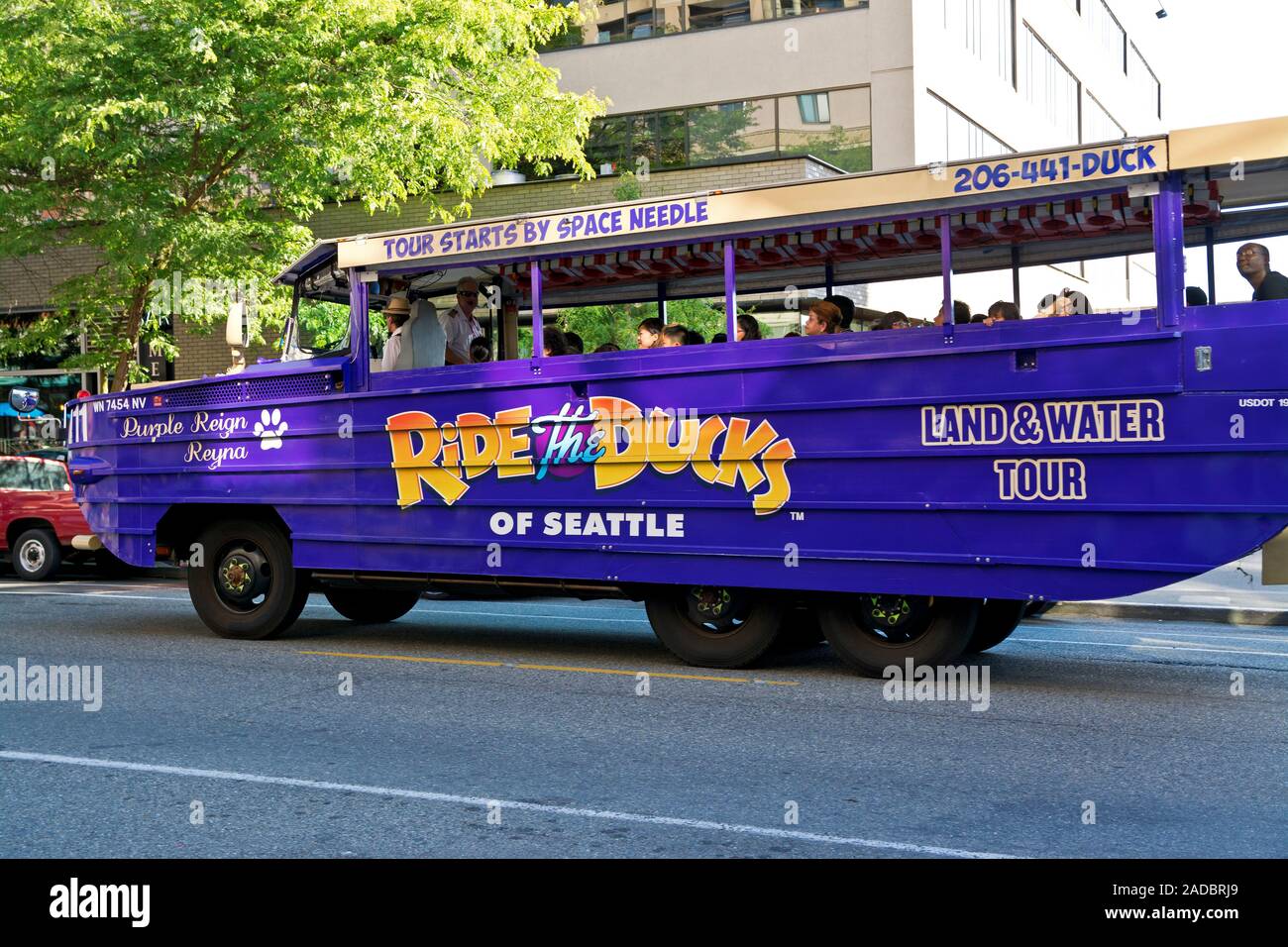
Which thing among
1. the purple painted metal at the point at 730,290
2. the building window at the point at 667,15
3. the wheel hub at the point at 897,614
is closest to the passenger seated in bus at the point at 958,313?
the purple painted metal at the point at 730,290

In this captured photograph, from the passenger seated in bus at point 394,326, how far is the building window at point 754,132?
522 inches

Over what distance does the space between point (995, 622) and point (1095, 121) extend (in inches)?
1134

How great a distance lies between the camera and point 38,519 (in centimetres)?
1669

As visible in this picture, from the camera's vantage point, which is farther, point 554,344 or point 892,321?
point 554,344

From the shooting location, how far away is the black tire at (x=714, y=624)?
8.66m

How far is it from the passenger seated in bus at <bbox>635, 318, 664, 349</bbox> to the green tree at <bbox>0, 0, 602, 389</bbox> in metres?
8.72

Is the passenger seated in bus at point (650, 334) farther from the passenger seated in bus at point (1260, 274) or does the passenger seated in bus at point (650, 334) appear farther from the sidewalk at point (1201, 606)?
the sidewalk at point (1201, 606)

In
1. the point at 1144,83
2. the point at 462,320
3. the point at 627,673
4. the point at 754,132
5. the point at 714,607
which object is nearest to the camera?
the point at 627,673

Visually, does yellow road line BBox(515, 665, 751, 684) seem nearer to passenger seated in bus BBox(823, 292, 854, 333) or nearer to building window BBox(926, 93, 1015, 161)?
passenger seated in bus BBox(823, 292, 854, 333)

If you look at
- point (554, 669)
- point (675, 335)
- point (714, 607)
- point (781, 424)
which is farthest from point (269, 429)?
point (781, 424)

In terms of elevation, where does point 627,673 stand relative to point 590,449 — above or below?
below

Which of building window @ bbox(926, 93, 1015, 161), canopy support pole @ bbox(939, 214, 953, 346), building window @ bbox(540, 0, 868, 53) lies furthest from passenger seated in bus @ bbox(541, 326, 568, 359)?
building window @ bbox(540, 0, 868, 53)

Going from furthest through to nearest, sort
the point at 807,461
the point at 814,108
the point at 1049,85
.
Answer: the point at 1049,85 → the point at 814,108 → the point at 807,461

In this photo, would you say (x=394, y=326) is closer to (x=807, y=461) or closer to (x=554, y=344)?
(x=554, y=344)
